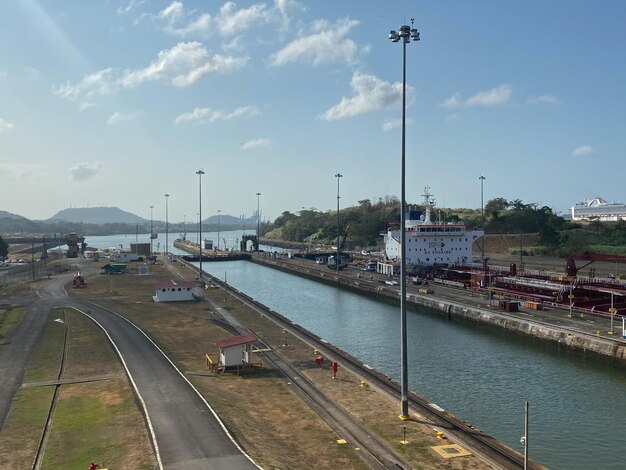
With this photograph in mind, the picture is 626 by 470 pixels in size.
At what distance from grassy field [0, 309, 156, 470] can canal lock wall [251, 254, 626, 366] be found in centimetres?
3246

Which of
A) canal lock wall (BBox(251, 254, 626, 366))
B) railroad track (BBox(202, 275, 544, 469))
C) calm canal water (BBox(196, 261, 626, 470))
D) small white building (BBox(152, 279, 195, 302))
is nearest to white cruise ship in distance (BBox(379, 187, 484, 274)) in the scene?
canal lock wall (BBox(251, 254, 626, 366))

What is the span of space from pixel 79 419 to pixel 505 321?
38.0 m

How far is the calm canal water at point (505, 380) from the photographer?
2409 centimetres

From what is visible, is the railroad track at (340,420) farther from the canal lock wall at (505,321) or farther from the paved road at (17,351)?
the canal lock wall at (505,321)

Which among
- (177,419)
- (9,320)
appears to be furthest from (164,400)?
(9,320)

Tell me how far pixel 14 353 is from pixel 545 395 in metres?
34.4

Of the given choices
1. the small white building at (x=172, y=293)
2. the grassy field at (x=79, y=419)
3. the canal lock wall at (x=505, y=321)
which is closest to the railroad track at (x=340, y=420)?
the grassy field at (x=79, y=419)

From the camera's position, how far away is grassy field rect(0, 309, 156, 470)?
1875 cm

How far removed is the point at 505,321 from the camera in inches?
1908

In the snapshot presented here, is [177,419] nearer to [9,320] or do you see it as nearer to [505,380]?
[505,380]

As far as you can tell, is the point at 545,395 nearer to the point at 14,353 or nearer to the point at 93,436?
the point at 93,436

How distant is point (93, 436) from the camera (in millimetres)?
20719

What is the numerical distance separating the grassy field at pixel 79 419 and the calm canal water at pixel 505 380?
16.2 metres

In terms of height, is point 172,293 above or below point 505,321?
above
